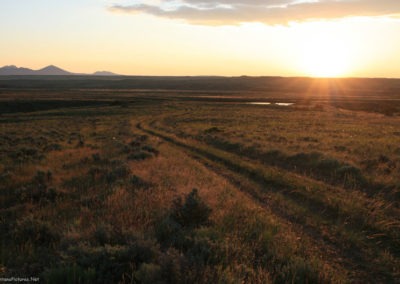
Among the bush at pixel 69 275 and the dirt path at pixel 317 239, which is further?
the dirt path at pixel 317 239

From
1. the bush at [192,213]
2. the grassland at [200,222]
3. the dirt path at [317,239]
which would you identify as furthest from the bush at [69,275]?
the dirt path at [317,239]

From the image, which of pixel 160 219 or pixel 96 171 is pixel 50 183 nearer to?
pixel 96 171

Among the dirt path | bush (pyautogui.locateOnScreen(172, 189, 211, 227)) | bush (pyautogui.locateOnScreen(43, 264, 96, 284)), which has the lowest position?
the dirt path

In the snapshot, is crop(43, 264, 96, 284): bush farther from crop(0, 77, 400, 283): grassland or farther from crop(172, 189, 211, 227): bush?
crop(172, 189, 211, 227): bush

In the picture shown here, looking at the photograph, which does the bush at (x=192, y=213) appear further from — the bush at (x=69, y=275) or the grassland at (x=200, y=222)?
the bush at (x=69, y=275)

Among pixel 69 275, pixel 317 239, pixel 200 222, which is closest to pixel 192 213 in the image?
pixel 200 222

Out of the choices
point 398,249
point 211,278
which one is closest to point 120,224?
point 211,278

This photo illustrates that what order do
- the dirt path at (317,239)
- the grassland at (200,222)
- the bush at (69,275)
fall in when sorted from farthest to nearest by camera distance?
the dirt path at (317,239), the grassland at (200,222), the bush at (69,275)

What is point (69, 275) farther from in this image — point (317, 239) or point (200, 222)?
point (317, 239)

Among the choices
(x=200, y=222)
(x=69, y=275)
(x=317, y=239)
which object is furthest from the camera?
(x=200, y=222)

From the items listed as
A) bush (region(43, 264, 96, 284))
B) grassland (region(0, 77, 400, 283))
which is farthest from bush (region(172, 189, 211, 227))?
bush (region(43, 264, 96, 284))

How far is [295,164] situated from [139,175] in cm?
864

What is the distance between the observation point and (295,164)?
55.9 feet

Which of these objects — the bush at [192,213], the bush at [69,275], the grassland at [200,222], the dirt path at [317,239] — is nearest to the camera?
the bush at [69,275]
